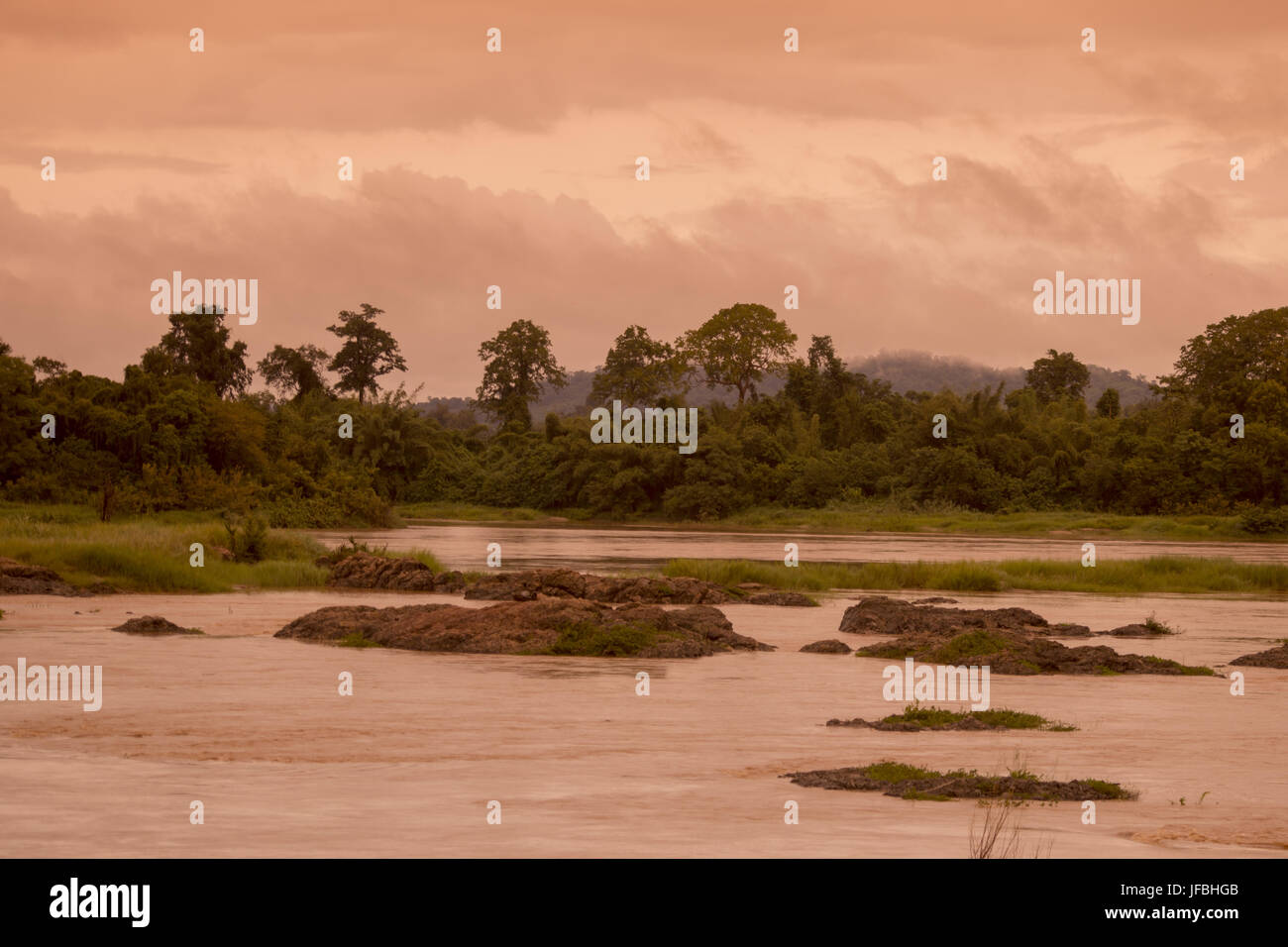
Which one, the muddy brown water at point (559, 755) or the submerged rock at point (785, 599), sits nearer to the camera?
the muddy brown water at point (559, 755)

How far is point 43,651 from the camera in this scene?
21.4 m

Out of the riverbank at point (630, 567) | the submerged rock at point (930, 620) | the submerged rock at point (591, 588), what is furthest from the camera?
the riverbank at point (630, 567)

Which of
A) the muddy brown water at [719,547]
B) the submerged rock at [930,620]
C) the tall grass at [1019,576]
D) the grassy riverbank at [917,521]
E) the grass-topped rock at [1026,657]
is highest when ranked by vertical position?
the grassy riverbank at [917,521]

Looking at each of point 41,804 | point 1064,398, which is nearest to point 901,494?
point 1064,398

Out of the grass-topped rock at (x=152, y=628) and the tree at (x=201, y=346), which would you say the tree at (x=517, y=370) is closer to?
the tree at (x=201, y=346)

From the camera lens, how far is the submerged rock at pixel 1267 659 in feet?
72.4

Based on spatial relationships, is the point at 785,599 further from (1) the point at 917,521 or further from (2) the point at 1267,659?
(1) the point at 917,521

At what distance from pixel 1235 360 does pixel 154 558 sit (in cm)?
6603

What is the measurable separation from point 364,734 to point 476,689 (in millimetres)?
3846

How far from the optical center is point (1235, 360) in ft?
271

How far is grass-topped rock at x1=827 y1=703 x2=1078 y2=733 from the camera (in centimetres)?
1562

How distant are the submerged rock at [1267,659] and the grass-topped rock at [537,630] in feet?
23.8

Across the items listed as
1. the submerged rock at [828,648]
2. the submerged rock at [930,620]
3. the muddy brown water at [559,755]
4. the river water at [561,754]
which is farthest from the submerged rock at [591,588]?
the muddy brown water at [559,755]

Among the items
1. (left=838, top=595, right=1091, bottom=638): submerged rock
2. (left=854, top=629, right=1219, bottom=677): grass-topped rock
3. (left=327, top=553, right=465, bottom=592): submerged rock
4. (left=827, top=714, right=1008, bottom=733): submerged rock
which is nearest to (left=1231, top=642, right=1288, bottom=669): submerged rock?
(left=854, top=629, right=1219, bottom=677): grass-topped rock
